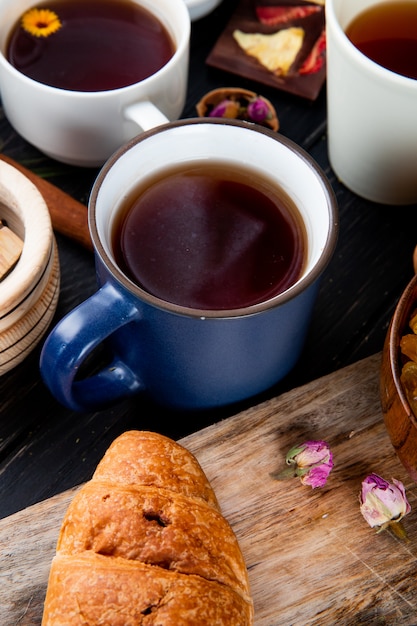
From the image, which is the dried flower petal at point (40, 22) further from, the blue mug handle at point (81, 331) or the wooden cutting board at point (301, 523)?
the wooden cutting board at point (301, 523)

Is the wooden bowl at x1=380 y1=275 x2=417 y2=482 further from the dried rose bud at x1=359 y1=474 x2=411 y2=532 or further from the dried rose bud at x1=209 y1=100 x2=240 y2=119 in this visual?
the dried rose bud at x1=209 y1=100 x2=240 y2=119

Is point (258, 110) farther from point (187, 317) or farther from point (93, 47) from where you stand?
point (187, 317)

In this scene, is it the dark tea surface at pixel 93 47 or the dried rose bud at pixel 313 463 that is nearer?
the dried rose bud at pixel 313 463

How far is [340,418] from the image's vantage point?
1.06 meters

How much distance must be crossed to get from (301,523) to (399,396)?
201 millimetres

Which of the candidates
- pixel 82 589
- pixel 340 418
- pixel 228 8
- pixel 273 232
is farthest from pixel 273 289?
pixel 228 8

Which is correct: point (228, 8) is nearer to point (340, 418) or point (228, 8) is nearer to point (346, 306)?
point (346, 306)

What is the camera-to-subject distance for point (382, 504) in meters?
0.96

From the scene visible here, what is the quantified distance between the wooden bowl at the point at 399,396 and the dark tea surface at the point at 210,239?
5.3 inches

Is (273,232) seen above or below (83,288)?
above

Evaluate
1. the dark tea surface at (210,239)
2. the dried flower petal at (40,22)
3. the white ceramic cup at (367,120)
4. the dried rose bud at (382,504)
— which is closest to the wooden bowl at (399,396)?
the dried rose bud at (382,504)

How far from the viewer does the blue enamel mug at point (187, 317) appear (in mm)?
901

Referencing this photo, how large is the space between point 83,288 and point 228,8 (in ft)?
1.90

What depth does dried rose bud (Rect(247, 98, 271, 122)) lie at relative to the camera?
1281mm
